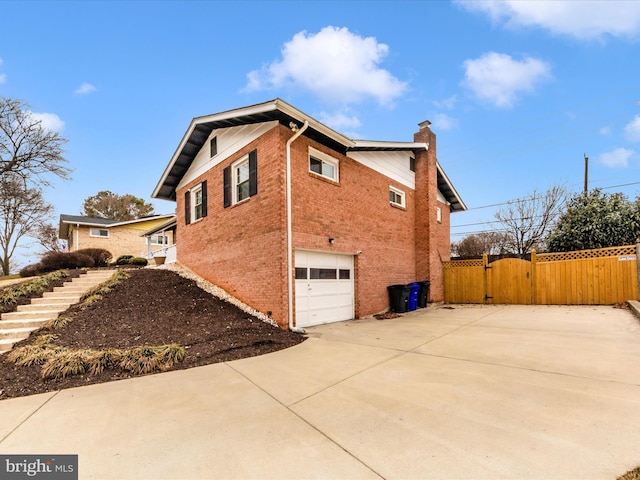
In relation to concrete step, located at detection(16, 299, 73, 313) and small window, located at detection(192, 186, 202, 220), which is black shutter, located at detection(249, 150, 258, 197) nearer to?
small window, located at detection(192, 186, 202, 220)

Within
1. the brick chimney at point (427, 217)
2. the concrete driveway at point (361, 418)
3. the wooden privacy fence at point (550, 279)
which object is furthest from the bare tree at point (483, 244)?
the concrete driveway at point (361, 418)

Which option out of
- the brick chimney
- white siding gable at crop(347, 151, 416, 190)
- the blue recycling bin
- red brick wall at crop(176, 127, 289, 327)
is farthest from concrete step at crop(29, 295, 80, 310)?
the brick chimney

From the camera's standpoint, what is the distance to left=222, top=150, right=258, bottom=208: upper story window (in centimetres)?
874

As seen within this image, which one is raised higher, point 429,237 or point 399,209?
point 399,209

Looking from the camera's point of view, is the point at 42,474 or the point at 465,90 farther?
the point at 465,90

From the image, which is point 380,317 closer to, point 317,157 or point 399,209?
point 399,209

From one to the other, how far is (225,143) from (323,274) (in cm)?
550

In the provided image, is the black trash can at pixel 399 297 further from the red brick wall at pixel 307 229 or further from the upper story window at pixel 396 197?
the upper story window at pixel 396 197

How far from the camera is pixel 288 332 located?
7.23 metres

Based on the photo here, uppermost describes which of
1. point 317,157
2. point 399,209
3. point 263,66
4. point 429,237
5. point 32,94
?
point 32,94

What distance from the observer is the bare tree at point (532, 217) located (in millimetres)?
19906

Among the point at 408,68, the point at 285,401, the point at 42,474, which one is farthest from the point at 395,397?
the point at 408,68

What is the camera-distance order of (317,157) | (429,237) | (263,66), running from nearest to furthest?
(317,157)
(263,66)
(429,237)

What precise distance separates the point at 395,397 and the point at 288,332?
410 cm
